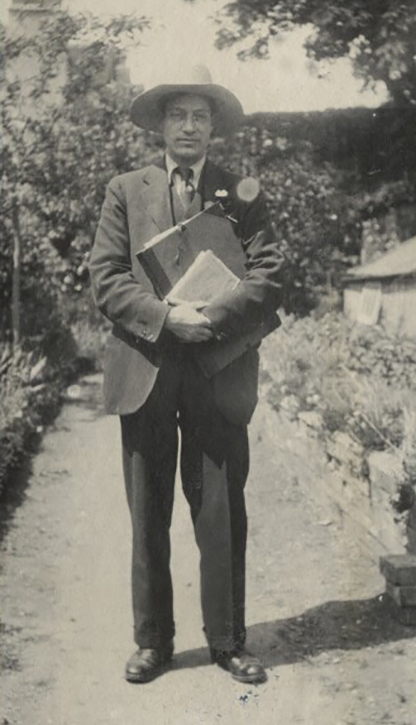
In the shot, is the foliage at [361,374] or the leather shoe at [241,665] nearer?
the leather shoe at [241,665]

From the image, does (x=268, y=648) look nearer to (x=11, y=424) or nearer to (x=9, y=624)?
(x=9, y=624)

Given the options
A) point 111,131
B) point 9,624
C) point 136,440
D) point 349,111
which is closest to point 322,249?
point 349,111

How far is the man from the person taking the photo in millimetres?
2762

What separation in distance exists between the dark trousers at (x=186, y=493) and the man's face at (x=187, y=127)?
0.62 m

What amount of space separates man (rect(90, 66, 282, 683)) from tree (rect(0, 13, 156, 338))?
0.43 m

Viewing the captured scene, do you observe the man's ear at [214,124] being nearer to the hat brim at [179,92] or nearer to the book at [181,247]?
the hat brim at [179,92]

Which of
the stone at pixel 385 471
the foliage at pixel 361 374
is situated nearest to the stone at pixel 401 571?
the stone at pixel 385 471

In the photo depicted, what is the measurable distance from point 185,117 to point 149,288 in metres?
0.54

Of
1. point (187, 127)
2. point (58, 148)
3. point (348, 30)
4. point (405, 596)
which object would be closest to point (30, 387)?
point (58, 148)

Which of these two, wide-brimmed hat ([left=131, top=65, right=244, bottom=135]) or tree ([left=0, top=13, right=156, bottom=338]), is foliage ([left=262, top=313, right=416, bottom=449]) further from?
wide-brimmed hat ([left=131, top=65, right=244, bottom=135])

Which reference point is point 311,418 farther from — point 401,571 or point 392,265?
point 401,571

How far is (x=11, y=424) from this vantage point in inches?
148

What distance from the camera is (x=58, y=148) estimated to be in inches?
131

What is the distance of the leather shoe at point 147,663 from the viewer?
9.30 feet
